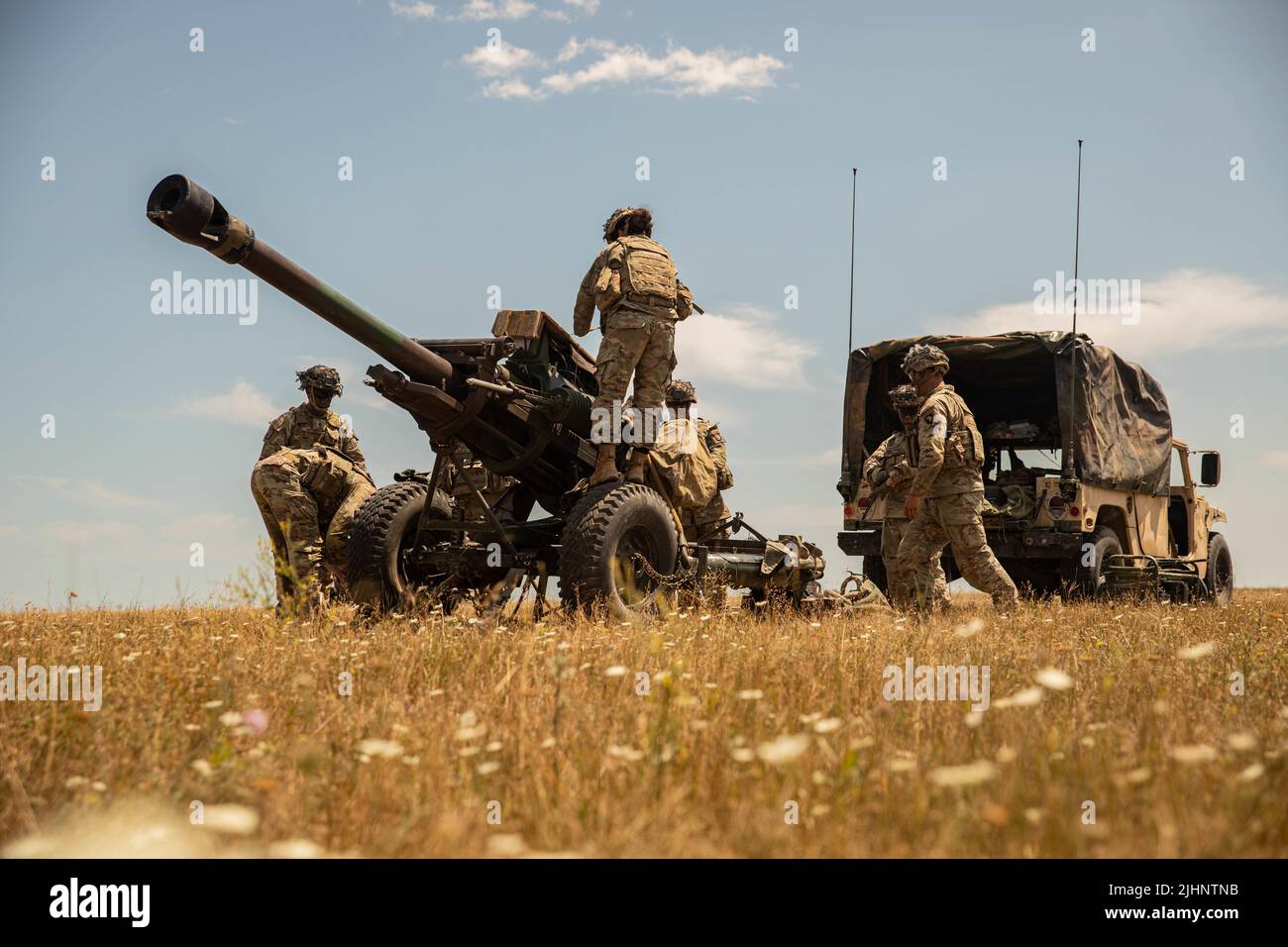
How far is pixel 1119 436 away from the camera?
1109 cm

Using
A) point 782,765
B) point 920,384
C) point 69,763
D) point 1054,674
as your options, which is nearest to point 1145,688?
point 1054,674

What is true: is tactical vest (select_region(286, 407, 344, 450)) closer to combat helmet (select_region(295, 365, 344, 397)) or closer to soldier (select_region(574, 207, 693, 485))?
combat helmet (select_region(295, 365, 344, 397))

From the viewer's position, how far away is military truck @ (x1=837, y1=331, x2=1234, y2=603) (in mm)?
10258

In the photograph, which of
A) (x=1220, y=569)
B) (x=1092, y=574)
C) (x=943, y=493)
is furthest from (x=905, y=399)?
(x=1220, y=569)

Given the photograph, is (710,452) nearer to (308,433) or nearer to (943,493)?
(943,493)

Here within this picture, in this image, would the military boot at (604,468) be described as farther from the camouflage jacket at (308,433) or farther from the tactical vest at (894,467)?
the tactical vest at (894,467)

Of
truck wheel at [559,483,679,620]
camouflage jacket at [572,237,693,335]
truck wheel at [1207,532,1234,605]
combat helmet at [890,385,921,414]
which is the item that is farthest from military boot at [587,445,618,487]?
truck wheel at [1207,532,1234,605]

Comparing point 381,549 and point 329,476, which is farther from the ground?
point 329,476

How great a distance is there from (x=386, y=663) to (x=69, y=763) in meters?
1.49

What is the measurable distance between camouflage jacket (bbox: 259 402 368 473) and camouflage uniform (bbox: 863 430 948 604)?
4.71 m

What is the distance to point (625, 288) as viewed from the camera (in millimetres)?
7586

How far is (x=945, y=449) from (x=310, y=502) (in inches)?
200

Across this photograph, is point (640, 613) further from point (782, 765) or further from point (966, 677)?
point (782, 765)

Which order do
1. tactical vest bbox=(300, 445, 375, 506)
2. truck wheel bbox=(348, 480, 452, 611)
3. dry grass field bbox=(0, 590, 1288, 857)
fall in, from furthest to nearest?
tactical vest bbox=(300, 445, 375, 506) → truck wheel bbox=(348, 480, 452, 611) → dry grass field bbox=(0, 590, 1288, 857)
